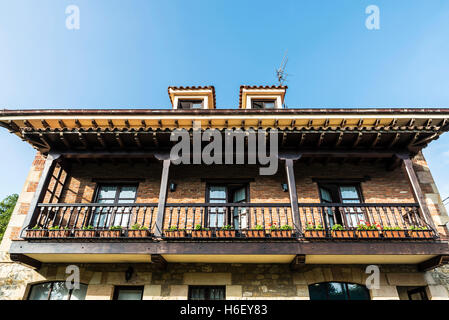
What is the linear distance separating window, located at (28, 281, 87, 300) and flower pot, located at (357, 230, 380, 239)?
659 cm

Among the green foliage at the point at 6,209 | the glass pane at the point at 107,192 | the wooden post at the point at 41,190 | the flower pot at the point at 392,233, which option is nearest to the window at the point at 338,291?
the flower pot at the point at 392,233

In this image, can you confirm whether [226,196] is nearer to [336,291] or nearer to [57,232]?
[336,291]

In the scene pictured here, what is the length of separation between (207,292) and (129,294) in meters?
1.87

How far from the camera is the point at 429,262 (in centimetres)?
597

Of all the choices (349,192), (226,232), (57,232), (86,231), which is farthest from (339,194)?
(57,232)

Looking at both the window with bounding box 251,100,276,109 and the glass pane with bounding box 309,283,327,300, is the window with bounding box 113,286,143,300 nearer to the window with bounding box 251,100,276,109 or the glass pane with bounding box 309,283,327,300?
the glass pane with bounding box 309,283,327,300

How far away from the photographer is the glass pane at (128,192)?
25.1 feet

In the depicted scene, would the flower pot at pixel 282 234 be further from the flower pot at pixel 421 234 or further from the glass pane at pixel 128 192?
the glass pane at pixel 128 192

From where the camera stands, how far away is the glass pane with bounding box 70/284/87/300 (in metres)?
6.20

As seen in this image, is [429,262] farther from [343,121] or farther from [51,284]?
[51,284]

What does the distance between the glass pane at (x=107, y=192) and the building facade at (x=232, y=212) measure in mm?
39

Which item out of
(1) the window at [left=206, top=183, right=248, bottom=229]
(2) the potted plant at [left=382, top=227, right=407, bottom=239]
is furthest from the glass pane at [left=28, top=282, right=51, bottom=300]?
(2) the potted plant at [left=382, top=227, right=407, bottom=239]

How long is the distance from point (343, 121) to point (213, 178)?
4026 millimetres

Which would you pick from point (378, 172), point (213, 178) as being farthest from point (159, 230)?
point (378, 172)
